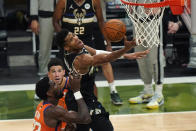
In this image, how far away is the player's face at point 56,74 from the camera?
5.28m

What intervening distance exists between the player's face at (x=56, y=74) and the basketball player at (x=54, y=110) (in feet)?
1.00

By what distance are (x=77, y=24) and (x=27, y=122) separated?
1449mm

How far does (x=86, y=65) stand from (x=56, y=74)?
18.1 inches

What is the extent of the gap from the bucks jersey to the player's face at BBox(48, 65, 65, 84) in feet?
5.12

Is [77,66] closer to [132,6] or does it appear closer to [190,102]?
[132,6]

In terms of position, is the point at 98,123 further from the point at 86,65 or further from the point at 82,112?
the point at 86,65

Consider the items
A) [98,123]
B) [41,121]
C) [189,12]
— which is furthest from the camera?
[189,12]

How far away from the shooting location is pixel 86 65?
4.99 m

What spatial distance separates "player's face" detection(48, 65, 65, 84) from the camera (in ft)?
17.3

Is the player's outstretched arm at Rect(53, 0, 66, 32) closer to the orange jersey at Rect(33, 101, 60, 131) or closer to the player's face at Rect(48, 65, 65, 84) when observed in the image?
the player's face at Rect(48, 65, 65, 84)

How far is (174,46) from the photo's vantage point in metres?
10.5

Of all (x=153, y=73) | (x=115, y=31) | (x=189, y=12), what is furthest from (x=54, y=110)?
(x=153, y=73)

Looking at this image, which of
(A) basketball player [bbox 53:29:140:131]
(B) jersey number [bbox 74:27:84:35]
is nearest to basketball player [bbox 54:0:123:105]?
(B) jersey number [bbox 74:27:84:35]

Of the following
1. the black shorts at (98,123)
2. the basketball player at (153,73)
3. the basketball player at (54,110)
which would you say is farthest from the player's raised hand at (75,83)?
the basketball player at (153,73)
